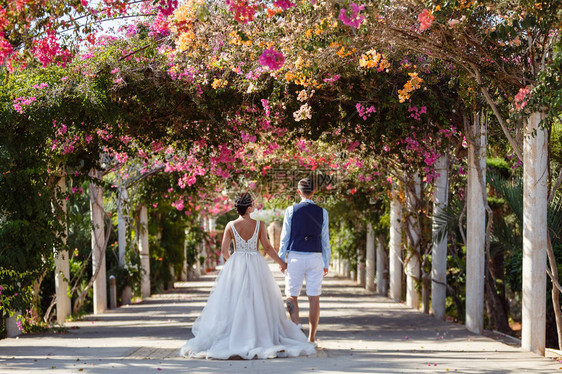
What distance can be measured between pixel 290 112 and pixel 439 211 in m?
3.76

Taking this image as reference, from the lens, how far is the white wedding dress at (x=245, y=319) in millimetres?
7965

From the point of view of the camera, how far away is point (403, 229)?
58.3 ft

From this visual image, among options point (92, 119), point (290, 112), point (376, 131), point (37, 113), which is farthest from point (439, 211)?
point (37, 113)

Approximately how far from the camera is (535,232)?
841 cm

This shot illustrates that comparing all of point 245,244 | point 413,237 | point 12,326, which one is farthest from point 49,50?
point 413,237

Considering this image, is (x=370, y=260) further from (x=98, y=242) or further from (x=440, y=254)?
(x=98, y=242)

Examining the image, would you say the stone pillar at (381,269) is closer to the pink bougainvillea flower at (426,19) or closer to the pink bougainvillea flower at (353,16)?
the pink bougainvillea flower at (426,19)

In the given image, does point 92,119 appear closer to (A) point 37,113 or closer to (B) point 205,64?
(A) point 37,113

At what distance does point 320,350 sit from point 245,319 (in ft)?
3.05

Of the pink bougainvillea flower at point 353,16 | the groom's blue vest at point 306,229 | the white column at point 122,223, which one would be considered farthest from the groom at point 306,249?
the white column at point 122,223

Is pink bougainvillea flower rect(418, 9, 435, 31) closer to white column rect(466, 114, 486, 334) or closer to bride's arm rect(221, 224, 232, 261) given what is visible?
bride's arm rect(221, 224, 232, 261)

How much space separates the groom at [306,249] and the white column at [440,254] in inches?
251

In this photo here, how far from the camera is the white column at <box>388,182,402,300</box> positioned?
18505 millimetres

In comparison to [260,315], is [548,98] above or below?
above
